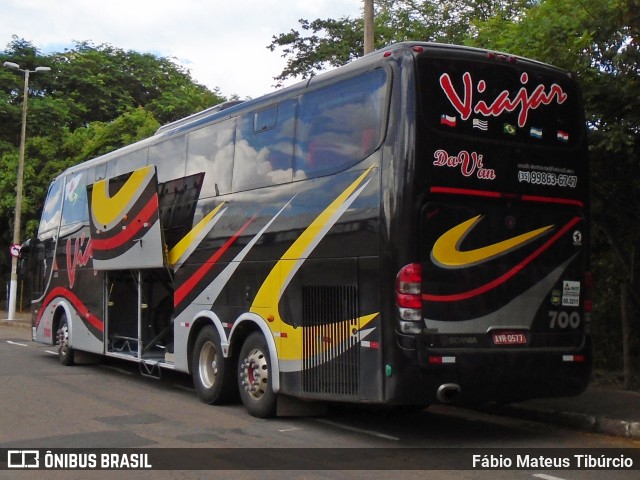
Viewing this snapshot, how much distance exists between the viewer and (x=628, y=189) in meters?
11.2

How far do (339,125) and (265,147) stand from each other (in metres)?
1.57

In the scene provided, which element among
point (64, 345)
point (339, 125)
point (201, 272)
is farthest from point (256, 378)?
point (64, 345)

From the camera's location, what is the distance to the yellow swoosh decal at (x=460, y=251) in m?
8.02

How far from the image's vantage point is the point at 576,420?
9312 millimetres

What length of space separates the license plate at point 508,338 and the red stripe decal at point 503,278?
18.4 inches

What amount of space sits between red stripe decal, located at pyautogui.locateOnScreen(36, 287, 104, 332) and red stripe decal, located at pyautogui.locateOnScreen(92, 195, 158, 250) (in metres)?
1.41

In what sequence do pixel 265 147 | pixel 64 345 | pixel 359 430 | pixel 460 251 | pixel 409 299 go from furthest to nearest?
pixel 64 345 < pixel 265 147 < pixel 359 430 < pixel 460 251 < pixel 409 299

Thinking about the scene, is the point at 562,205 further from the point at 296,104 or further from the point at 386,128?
the point at 296,104

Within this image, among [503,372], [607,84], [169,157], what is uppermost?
[607,84]

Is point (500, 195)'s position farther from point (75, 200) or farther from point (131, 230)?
point (75, 200)

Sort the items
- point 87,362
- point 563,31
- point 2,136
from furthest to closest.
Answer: point 2,136 < point 87,362 < point 563,31

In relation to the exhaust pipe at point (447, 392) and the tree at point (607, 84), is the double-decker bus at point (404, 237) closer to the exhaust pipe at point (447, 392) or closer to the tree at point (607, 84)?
the exhaust pipe at point (447, 392)

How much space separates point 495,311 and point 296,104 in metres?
3.35

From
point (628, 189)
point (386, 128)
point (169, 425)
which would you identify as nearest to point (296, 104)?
point (386, 128)
